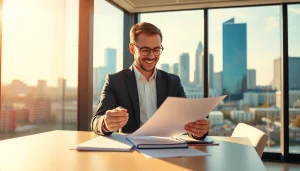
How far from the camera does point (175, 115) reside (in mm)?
1108

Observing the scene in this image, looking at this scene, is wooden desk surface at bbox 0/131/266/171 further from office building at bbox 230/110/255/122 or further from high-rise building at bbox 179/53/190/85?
high-rise building at bbox 179/53/190/85

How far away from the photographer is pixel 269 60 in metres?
4.18

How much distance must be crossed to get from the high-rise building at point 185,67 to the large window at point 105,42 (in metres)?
0.94

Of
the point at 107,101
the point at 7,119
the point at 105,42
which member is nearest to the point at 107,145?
the point at 107,101

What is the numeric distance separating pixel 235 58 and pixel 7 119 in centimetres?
319

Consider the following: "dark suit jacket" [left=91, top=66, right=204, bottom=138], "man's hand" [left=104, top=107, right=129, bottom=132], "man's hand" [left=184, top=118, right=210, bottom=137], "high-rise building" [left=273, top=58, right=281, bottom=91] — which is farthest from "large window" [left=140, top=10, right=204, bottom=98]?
"man's hand" [left=104, top=107, right=129, bottom=132]

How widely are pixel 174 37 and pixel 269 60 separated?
56.4 inches

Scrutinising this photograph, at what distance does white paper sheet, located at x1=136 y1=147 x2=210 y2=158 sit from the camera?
40.0 inches

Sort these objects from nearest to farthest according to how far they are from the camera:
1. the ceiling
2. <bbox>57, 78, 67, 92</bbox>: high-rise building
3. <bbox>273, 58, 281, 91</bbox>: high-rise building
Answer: <bbox>57, 78, 67, 92</bbox>: high-rise building, the ceiling, <bbox>273, 58, 281, 91</bbox>: high-rise building

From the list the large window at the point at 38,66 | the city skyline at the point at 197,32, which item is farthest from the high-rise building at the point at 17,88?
the city skyline at the point at 197,32

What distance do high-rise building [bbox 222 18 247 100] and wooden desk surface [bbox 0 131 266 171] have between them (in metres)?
3.19

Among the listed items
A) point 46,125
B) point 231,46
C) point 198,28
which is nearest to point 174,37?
point 198,28

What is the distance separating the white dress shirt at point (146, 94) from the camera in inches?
71.3

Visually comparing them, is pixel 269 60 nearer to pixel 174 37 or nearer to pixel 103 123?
pixel 174 37
